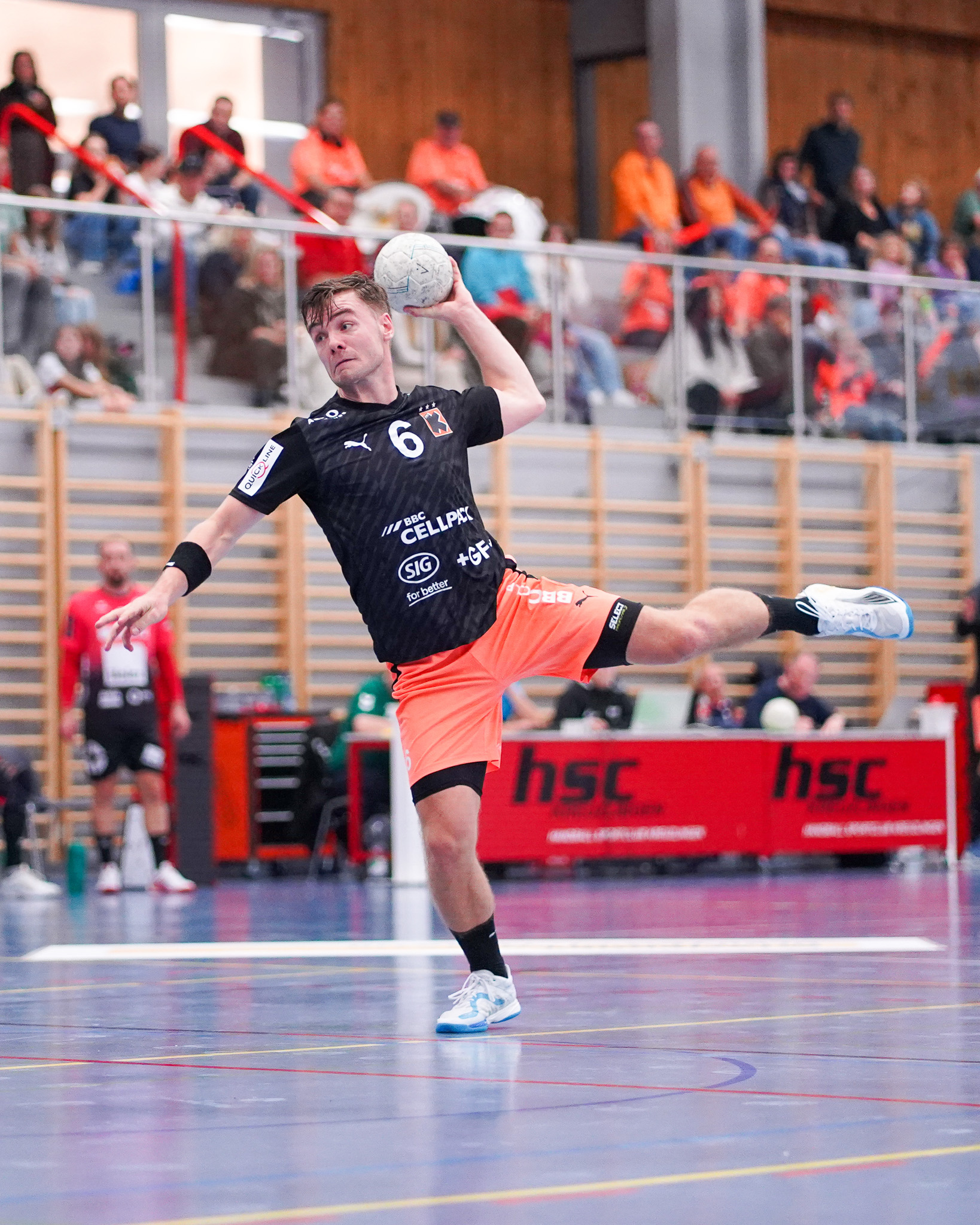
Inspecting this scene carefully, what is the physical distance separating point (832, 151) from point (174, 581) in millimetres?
16556

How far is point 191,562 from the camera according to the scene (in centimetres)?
528

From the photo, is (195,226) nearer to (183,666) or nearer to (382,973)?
(183,666)

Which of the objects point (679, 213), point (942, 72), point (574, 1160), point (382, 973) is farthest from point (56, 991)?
point (942, 72)

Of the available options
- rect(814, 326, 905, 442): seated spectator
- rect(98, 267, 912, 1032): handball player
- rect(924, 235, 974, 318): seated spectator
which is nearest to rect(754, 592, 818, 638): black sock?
rect(98, 267, 912, 1032): handball player

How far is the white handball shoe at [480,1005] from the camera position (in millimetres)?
5066

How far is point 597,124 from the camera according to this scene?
23.2 meters

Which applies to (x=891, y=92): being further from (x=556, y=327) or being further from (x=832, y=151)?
(x=556, y=327)

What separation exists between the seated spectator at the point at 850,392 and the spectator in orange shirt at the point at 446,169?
3.50m

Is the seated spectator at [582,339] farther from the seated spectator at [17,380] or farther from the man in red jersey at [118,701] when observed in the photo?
the man in red jersey at [118,701]

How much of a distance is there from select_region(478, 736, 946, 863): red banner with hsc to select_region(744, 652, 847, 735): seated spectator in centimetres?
22

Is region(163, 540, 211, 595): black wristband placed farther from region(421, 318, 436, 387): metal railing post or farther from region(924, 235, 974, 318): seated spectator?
region(924, 235, 974, 318): seated spectator

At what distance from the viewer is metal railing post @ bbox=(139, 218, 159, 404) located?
1473cm

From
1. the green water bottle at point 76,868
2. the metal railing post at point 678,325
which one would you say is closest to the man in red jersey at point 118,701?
the green water bottle at point 76,868

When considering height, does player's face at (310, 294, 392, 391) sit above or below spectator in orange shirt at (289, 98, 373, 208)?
below
